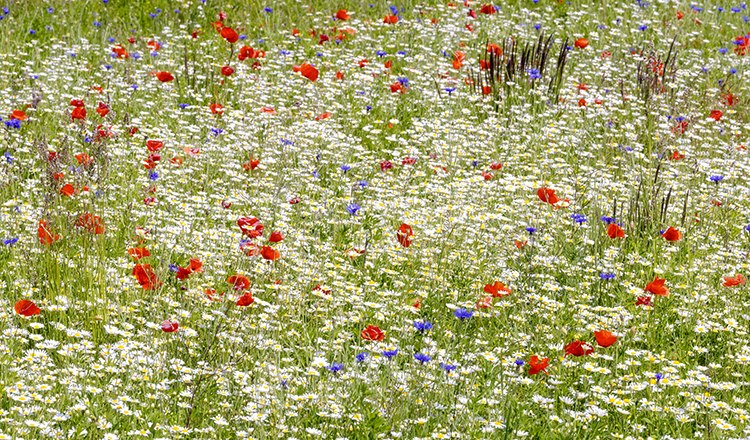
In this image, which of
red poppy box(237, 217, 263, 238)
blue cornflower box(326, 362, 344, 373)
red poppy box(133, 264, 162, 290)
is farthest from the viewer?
red poppy box(237, 217, 263, 238)

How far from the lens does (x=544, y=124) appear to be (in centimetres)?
670

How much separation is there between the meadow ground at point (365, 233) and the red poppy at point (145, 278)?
10mm

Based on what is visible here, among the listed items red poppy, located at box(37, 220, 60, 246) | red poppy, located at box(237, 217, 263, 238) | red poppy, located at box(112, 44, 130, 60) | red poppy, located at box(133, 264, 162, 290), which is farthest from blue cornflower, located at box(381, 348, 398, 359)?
red poppy, located at box(112, 44, 130, 60)

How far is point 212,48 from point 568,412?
16.3ft

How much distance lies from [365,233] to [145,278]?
143 centimetres

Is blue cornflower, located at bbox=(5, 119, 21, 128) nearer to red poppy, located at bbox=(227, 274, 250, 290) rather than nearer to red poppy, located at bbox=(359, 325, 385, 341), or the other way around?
red poppy, located at bbox=(227, 274, 250, 290)

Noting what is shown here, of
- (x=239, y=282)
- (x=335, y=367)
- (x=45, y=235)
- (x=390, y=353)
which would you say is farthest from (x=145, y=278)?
(x=390, y=353)

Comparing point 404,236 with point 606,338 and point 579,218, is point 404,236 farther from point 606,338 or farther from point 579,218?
point 606,338

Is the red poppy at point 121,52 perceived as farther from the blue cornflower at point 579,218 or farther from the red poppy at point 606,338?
the red poppy at point 606,338

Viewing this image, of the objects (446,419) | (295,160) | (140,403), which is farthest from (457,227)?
(140,403)

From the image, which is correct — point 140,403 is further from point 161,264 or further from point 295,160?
point 295,160

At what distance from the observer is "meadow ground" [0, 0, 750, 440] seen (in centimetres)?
353

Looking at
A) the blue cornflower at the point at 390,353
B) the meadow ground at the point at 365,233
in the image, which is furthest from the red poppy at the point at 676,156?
the blue cornflower at the point at 390,353

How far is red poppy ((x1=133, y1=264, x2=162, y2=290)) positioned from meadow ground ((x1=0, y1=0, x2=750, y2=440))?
0.01 m
